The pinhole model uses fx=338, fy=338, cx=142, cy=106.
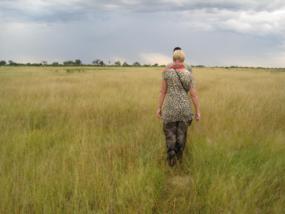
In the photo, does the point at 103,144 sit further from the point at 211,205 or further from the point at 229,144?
the point at 211,205

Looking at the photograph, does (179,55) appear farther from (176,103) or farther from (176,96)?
(176,103)

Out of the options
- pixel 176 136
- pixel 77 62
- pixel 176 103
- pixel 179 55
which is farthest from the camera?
pixel 77 62

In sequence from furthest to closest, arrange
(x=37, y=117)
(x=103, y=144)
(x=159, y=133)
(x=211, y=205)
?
(x=37, y=117) < (x=159, y=133) < (x=103, y=144) < (x=211, y=205)

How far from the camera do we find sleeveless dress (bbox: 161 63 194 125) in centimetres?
518

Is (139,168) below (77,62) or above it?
above

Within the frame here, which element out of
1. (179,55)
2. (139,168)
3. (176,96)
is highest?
(179,55)

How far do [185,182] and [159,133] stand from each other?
7.08 feet

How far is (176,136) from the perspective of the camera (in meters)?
5.39

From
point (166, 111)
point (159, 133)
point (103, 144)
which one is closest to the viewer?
point (166, 111)

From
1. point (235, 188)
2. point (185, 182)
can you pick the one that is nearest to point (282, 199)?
point (235, 188)

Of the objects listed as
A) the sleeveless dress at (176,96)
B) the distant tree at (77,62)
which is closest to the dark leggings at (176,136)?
the sleeveless dress at (176,96)

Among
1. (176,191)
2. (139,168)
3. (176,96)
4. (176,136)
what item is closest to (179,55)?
(176,96)

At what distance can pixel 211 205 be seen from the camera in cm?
361

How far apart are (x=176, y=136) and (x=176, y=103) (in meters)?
0.54
